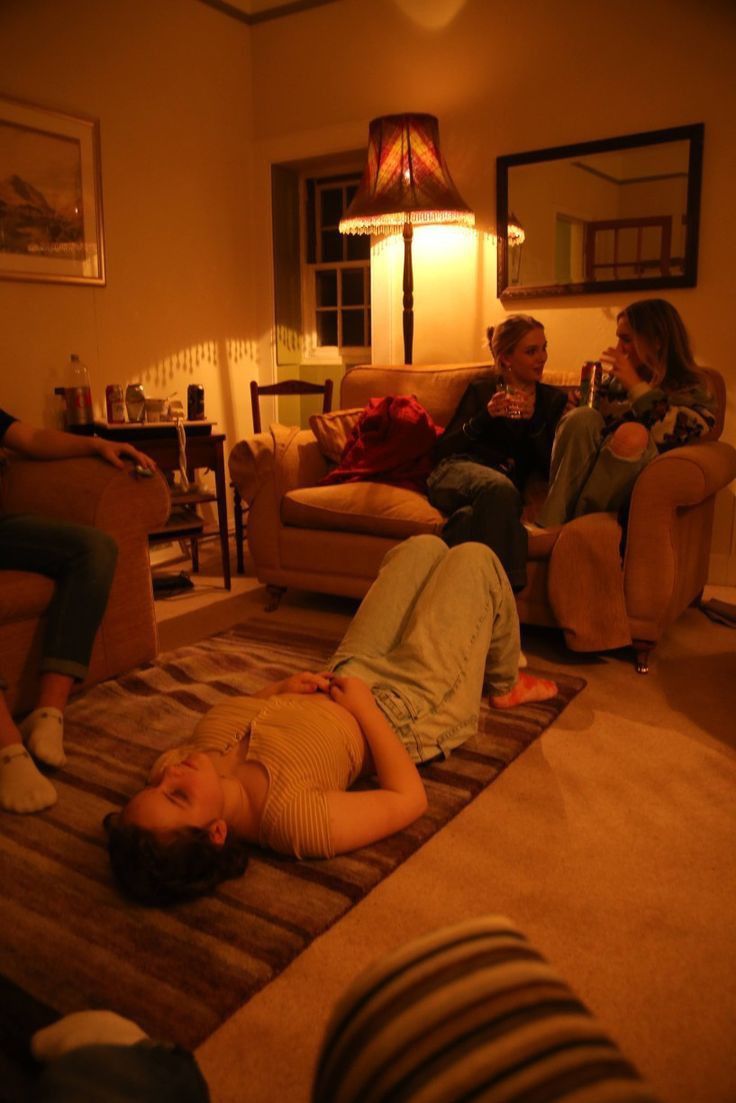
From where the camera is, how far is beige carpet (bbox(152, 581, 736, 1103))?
1.14m

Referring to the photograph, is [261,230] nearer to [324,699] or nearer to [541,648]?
[541,648]

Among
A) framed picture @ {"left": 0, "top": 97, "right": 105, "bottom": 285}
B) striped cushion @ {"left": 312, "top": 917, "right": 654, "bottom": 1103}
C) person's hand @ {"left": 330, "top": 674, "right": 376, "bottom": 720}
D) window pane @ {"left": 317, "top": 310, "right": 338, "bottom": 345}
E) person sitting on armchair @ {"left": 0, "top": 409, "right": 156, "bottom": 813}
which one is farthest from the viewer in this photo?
window pane @ {"left": 317, "top": 310, "right": 338, "bottom": 345}

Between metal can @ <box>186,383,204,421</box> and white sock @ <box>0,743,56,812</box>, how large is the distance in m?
2.24

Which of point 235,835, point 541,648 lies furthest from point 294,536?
point 235,835

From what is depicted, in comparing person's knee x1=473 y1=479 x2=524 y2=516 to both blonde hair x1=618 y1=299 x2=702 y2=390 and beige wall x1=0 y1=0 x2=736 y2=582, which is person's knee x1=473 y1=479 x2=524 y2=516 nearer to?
blonde hair x1=618 y1=299 x2=702 y2=390

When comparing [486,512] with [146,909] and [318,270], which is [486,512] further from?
[318,270]

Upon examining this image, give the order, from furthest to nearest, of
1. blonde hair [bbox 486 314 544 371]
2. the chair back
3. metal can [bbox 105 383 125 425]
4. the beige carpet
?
the chair back, metal can [bbox 105 383 125 425], blonde hair [bbox 486 314 544 371], the beige carpet

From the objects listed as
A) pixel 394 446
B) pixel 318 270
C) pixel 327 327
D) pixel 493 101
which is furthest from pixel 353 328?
pixel 394 446

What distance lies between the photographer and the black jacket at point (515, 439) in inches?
116

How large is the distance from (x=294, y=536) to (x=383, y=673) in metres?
1.39

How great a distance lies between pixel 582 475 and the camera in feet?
8.69

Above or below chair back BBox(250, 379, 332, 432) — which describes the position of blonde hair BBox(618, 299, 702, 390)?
above

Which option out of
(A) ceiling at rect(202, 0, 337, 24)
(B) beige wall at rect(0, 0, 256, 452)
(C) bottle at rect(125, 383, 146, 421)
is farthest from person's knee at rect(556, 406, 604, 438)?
(A) ceiling at rect(202, 0, 337, 24)

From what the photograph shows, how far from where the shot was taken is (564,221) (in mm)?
3568
